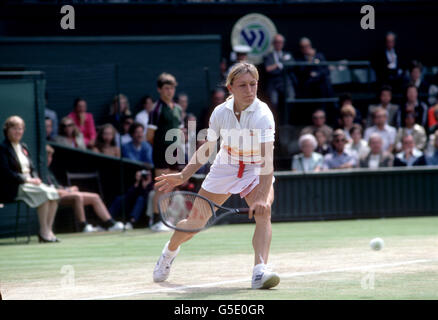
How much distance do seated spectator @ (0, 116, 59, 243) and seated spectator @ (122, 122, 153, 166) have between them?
2.79 m

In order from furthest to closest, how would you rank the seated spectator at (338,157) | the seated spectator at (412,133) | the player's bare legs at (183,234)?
1. the seated spectator at (412,133)
2. the seated spectator at (338,157)
3. the player's bare legs at (183,234)

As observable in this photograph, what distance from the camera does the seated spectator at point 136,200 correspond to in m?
14.5

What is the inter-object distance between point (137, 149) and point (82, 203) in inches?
67.0

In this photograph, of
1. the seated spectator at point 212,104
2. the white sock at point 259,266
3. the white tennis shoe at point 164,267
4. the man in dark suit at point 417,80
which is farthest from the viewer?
the man in dark suit at point 417,80

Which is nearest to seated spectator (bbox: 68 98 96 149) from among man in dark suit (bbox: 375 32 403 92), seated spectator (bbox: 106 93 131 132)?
seated spectator (bbox: 106 93 131 132)

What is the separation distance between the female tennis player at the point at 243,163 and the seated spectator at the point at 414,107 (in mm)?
9272

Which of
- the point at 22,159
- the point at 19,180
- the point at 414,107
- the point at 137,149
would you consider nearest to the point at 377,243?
the point at 19,180

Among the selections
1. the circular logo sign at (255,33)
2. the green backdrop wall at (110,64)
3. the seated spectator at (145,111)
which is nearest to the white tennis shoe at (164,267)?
the green backdrop wall at (110,64)

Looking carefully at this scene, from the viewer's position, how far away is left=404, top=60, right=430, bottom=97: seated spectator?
57.3ft

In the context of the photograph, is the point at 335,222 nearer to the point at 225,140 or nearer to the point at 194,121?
the point at 194,121

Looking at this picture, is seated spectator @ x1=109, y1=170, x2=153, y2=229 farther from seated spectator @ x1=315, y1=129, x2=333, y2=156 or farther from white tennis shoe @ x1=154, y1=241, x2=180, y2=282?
white tennis shoe @ x1=154, y1=241, x2=180, y2=282

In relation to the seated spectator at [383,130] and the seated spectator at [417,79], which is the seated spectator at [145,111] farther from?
the seated spectator at [417,79]

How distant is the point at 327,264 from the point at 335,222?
18.4 ft

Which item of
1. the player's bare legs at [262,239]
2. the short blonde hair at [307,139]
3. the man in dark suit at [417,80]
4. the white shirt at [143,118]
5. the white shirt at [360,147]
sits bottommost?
the player's bare legs at [262,239]
